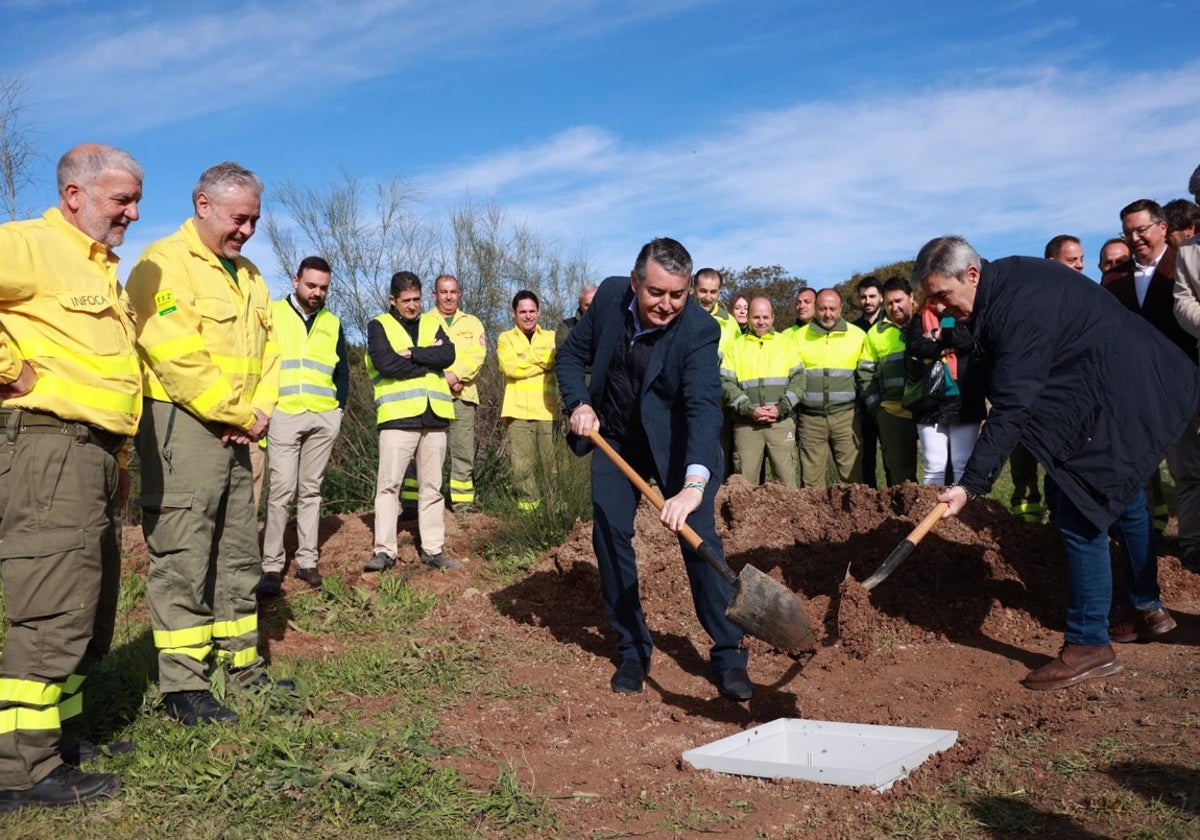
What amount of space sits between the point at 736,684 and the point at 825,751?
752 millimetres

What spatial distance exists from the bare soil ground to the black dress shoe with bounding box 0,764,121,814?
137 centimetres

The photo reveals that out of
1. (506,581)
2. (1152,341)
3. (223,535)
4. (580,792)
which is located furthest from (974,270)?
(506,581)

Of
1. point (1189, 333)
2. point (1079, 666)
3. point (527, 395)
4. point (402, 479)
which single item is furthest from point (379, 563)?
point (1189, 333)

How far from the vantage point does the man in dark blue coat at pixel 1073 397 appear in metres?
4.51

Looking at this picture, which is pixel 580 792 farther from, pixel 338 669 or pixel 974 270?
pixel 974 270

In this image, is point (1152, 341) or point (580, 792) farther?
point (1152, 341)

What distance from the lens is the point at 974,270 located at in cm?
452

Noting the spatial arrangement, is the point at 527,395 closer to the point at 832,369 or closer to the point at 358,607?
the point at 832,369

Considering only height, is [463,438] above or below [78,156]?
below

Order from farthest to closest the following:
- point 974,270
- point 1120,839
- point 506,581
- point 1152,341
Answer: point 506,581, point 1152,341, point 974,270, point 1120,839

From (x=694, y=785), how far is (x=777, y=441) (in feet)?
17.5

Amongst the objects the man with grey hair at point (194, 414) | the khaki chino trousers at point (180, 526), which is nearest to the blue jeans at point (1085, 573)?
the man with grey hair at point (194, 414)

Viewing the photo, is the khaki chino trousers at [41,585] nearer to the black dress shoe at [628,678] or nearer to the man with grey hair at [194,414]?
the man with grey hair at [194,414]

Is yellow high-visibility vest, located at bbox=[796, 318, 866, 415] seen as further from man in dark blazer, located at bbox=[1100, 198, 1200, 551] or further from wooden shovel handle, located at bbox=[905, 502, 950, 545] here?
wooden shovel handle, located at bbox=[905, 502, 950, 545]
